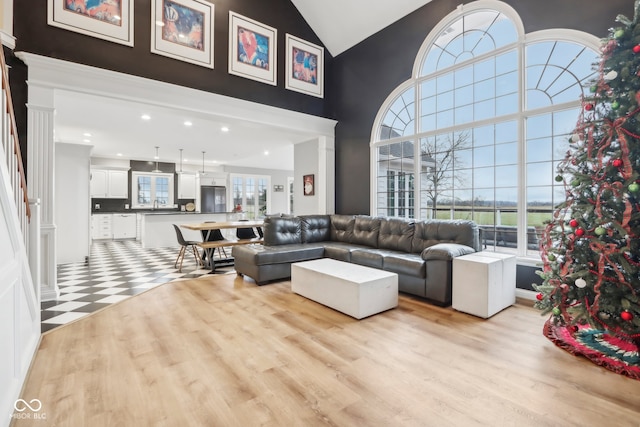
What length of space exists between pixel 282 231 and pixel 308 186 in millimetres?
2027

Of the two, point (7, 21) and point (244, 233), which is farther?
point (244, 233)

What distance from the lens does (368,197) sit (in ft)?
18.3

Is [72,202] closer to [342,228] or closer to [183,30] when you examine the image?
[183,30]

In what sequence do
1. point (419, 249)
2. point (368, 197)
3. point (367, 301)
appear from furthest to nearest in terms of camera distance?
1. point (368, 197)
2. point (419, 249)
3. point (367, 301)

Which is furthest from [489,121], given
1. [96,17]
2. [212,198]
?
[212,198]

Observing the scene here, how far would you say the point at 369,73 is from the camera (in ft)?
18.0

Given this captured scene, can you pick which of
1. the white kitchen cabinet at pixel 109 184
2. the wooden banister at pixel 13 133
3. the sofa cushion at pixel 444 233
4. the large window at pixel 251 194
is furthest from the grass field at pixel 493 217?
the white kitchen cabinet at pixel 109 184

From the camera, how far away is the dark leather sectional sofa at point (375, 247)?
131 inches

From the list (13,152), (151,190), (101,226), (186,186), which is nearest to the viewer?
(13,152)

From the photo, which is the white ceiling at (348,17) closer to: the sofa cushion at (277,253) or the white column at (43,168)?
the sofa cushion at (277,253)

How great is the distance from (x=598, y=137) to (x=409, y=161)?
109 inches

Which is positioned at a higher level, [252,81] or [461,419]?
[252,81]

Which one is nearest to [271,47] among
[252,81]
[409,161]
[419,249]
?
[252,81]

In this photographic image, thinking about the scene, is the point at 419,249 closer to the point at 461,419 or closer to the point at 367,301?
the point at 367,301
